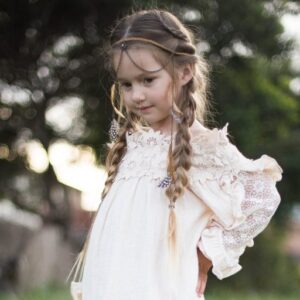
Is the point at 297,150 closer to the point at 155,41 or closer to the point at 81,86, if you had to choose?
the point at 81,86

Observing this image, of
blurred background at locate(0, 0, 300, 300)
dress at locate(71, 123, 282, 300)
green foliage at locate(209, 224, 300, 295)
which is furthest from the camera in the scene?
green foliage at locate(209, 224, 300, 295)

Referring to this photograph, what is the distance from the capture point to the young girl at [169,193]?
9.18 ft

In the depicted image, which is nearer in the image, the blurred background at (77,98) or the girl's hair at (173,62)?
the girl's hair at (173,62)

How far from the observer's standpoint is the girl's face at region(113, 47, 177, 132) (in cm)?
280

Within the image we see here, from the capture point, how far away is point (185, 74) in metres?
2.91

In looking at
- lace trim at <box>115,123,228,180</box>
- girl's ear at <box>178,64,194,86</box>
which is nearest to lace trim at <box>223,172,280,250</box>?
lace trim at <box>115,123,228,180</box>

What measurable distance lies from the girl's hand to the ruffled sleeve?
0.05 meters

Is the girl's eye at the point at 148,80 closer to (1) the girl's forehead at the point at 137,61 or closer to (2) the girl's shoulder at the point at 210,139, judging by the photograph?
(1) the girl's forehead at the point at 137,61

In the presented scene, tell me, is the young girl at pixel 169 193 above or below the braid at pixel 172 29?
below

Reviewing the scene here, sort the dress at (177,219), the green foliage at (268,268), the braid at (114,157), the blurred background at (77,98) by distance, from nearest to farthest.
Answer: the dress at (177,219)
the braid at (114,157)
the blurred background at (77,98)
the green foliage at (268,268)

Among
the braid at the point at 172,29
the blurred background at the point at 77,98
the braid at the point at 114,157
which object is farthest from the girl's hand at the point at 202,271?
the blurred background at the point at 77,98

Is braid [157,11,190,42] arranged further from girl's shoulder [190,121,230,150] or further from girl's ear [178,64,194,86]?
girl's shoulder [190,121,230,150]

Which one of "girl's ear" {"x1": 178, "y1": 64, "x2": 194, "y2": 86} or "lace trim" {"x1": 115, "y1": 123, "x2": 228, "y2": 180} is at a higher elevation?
"girl's ear" {"x1": 178, "y1": 64, "x2": 194, "y2": 86}

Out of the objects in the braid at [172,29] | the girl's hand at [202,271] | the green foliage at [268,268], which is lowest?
the green foliage at [268,268]
